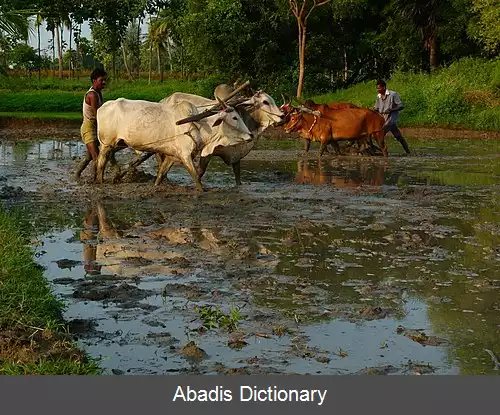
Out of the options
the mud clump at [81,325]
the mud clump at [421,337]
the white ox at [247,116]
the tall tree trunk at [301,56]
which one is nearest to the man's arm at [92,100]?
the white ox at [247,116]

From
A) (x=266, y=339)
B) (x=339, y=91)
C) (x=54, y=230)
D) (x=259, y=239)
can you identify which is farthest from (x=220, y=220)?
(x=339, y=91)

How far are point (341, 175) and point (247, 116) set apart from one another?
284 centimetres

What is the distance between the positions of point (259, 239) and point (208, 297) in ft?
7.99

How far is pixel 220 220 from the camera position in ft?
32.6

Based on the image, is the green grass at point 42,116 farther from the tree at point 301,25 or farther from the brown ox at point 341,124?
the brown ox at point 341,124

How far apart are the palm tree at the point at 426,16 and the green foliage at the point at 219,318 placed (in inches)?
1080

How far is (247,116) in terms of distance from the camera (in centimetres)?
1273

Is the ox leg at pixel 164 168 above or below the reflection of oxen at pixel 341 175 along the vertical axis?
above

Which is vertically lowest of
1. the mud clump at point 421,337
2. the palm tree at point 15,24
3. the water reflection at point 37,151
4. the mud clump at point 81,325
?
the mud clump at point 421,337

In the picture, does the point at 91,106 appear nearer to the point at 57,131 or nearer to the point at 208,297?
the point at 208,297

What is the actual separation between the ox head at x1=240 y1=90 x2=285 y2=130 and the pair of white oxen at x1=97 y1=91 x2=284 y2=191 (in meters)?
0.06

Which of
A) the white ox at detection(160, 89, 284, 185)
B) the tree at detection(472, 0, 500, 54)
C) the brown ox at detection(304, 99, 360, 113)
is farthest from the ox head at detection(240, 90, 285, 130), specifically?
the tree at detection(472, 0, 500, 54)

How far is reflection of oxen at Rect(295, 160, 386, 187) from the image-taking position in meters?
13.9

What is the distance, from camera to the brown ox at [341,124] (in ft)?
57.9
